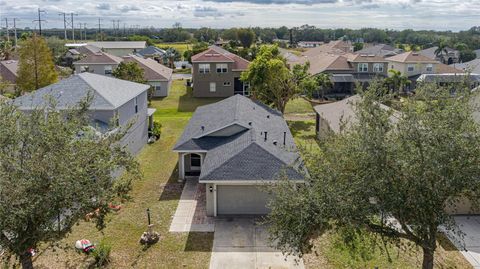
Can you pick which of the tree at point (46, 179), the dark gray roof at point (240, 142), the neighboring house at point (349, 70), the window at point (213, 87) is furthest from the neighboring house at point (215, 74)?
the tree at point (46, 179)

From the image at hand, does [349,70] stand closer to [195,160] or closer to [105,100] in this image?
[195,160]

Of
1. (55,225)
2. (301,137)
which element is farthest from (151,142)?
(55,225)

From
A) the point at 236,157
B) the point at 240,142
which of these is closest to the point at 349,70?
the point at 240,142

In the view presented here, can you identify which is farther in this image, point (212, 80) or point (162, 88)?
point (162, 88)

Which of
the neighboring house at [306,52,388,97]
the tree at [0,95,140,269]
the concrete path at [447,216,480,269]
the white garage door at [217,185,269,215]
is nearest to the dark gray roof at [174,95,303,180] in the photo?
the white garage door at [217,185,269,215]

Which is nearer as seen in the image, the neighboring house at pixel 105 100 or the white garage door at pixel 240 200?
the white garage door at pixel 240 200

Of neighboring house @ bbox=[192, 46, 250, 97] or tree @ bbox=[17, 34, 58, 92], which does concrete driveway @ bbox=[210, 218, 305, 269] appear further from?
neighboring house @ bbox=[192, 46, 250, 97]

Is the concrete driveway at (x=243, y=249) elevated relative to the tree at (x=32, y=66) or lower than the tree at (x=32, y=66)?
lower

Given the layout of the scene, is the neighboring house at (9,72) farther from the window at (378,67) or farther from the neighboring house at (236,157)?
the window at (378,67)

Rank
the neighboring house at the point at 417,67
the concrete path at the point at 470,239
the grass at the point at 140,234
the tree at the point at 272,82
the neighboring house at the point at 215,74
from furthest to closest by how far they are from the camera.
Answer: the neighboring house at the point at 417,67
the neighboring house at the point at 215,74
the tree at the point at 272,82
the concrete path at the point at 470,239
the grass at the point at 140,234
